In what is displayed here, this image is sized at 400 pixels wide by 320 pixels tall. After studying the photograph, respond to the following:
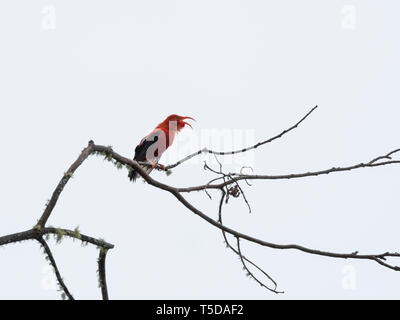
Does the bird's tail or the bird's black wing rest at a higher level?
the bird's black wing

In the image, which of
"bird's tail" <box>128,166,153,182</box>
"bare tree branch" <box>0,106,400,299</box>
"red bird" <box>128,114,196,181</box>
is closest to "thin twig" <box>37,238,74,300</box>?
"bare tree branch" <box>0,106,400,299</box>

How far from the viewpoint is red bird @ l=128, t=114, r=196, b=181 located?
6.55 meters

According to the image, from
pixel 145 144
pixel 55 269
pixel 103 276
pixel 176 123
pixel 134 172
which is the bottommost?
pixel 103 276

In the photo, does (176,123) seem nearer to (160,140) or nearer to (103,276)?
(160,140)

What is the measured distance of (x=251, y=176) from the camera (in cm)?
420

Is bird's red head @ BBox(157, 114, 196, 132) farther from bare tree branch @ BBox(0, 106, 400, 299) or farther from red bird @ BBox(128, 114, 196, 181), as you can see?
bare tree branch @ BBox(0, 106, 400, 299)

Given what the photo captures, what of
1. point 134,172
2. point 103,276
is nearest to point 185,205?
point 103,276

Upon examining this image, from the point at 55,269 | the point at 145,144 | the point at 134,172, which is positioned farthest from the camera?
the point at 145,144

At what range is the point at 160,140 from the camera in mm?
6602

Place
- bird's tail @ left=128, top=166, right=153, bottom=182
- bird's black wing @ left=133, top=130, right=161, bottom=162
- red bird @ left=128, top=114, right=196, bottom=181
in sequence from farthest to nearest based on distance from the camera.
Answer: bird's black wing @ left=133, top=130, right=161, bottom=162 → red bird @ left=128, top=114, right=196, bottom=181 → bird's tail @ left=128, top=166, right=153, bottom=182
